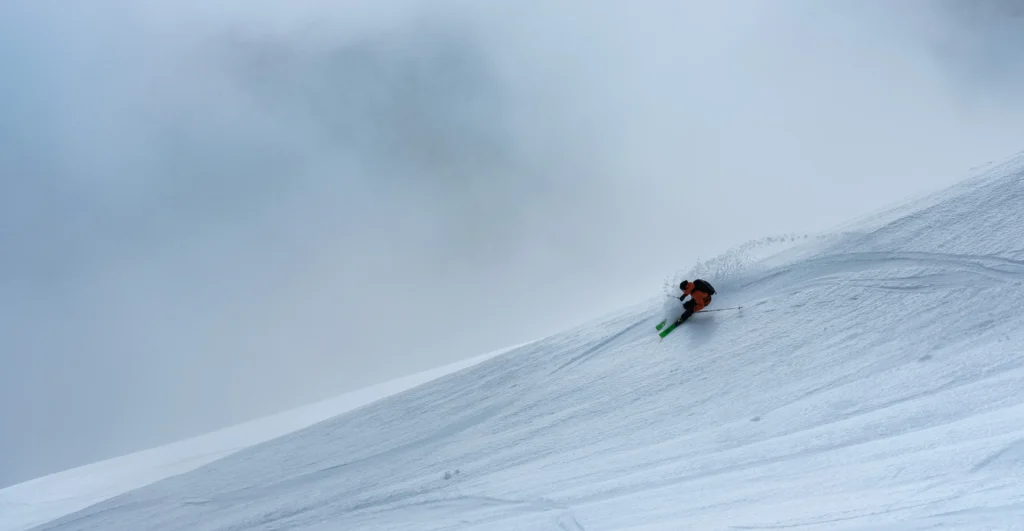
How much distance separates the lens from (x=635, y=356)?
381 inches

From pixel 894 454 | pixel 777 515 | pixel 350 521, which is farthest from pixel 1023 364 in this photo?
pixel 350 521

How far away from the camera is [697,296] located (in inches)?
379

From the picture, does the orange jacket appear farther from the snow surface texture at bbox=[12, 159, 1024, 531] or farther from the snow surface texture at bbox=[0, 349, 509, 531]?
the snow surface texture at bbox=[0, 349, 509, 531]

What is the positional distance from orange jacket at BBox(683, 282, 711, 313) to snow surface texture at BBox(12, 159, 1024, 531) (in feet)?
0.71

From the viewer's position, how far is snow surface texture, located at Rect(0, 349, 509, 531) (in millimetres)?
11711

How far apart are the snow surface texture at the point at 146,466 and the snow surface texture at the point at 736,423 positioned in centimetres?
90

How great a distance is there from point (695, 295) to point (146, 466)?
9.72 m

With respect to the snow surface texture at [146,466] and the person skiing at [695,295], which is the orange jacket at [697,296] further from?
the snow surface texture at [146,466]

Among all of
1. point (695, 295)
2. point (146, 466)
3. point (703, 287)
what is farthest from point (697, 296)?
point (146, 466)

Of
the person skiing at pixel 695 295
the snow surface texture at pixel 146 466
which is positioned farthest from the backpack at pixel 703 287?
the snow surface texture at pixel 146 466

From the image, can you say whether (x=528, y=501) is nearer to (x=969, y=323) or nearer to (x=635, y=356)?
(x=635, y=356)

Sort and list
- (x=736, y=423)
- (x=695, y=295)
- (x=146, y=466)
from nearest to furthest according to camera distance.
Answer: (x=736, y=423) → (x=695, y=295) → (x=146, y=466)

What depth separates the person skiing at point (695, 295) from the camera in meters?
9.63

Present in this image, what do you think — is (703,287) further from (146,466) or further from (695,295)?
(146,466)
